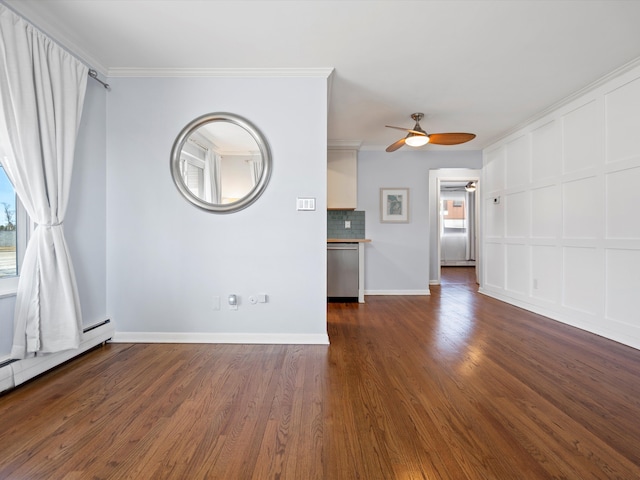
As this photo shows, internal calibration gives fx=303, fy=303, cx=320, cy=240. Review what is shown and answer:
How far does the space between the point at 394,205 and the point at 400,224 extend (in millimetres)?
344

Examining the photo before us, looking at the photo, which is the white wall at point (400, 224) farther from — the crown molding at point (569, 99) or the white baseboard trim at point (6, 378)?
the white baseboard trim at point (6, 378)

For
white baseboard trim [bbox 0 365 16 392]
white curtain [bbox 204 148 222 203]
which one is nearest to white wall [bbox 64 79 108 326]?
white baseboard trim [bbox 0 365 16 392]

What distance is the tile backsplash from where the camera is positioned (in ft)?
17.2

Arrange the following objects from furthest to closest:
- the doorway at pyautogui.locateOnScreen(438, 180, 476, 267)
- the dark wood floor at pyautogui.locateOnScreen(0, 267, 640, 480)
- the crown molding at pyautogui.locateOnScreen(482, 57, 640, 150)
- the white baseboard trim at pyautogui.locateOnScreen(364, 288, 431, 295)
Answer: the doorway at pyautogui.locateOnScreen(438, 180, 476, 267) < the white baseboard trim at pyautogui.locateOnScreen(364, 288, 431, 295) < the crown molding at pyautogui.locateOnScreen(482, 57, 640, 150) < the dark wood floor at pyautogui.locateOnScreen(0, 267, 640, 480)

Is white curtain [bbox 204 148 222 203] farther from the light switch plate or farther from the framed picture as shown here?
the framed picture

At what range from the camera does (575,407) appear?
1686 millimetres

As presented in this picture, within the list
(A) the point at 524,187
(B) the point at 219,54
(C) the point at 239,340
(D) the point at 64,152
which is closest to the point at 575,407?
(C) the point at 239,340

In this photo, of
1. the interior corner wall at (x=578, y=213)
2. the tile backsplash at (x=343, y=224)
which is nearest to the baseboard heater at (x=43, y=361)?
the tile backsplash at (x=343, y=224)

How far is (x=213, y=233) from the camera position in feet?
8.98

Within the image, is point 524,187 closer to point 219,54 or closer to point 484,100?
point 484,100

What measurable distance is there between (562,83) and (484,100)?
689 mm

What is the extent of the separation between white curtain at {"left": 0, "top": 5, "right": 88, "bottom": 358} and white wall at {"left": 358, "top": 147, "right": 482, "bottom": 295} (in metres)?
3.97

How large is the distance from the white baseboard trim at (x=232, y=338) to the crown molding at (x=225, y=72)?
232 cm

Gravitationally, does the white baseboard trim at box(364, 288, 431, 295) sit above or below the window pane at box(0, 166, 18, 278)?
below
